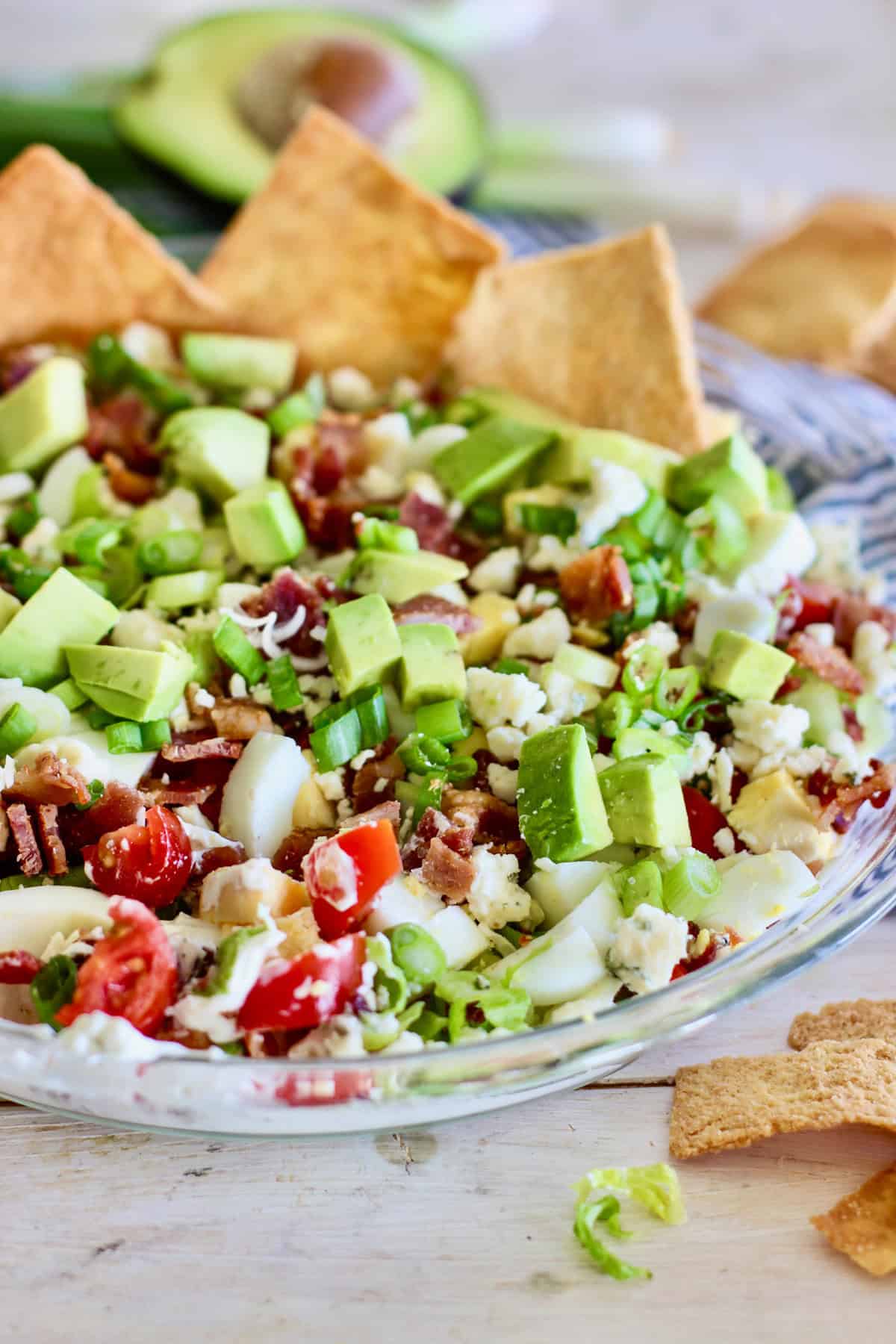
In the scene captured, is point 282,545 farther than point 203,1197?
Yes

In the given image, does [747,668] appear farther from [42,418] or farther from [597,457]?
[42,418]

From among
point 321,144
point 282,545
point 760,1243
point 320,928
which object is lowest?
point 760,1243

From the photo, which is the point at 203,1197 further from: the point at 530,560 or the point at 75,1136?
the point at 530,560

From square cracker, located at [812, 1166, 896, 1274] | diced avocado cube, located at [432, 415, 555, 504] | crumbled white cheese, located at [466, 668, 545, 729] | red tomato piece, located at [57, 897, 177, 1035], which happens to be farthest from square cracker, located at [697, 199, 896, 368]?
red tomato piece, located at [57, 897, 177, 1035]

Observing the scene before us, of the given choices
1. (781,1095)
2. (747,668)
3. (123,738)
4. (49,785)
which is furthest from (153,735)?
(781,1095)

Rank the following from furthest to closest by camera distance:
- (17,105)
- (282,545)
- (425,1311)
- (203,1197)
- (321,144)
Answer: (17,105) → (321,144) → (282,545) → (203,1197) → (425,1311)

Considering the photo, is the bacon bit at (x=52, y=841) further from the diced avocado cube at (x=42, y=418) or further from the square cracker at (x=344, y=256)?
the square cracker at (x=344, y=256)

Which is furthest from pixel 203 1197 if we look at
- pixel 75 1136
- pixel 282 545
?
pixel 282 545

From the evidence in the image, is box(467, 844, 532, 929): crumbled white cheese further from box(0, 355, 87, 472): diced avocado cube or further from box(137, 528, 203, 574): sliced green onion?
box(0, 355, 87, 472): diced avocado cube
